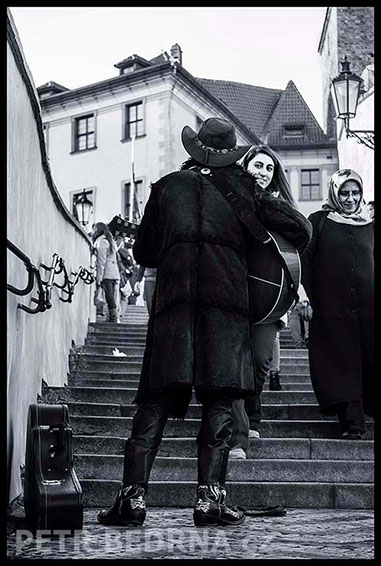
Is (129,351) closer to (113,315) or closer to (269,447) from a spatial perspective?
(113,315)

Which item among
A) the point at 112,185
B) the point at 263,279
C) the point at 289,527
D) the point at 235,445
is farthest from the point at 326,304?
the point at 112,185

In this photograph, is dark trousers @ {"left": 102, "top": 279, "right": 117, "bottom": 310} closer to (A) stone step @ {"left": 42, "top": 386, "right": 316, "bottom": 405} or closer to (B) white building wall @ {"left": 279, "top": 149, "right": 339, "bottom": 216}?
(A) stone step @ {"left": 42, "top": 386, "right": 316, "bottom": 405}

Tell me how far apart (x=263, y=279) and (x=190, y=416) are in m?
2.38

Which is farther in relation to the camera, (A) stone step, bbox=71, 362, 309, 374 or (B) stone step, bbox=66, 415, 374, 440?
(A) stone step, bbox=71, 362, 309, 374

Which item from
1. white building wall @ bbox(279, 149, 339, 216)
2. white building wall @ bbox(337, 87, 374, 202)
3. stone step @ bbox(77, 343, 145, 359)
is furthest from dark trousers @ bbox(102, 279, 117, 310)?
white building wall @ bbox(279, 149, 339, 216)

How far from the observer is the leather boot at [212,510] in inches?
166

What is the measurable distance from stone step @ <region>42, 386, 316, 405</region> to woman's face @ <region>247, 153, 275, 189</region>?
7.20 feet

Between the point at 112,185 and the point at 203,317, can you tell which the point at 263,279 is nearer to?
the point at 203,317

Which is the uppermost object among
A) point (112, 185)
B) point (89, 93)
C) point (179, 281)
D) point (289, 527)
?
point (89, 93)

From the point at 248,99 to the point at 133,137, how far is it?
583 inches

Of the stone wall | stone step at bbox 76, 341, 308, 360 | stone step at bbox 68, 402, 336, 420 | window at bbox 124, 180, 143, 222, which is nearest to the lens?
the stone wall

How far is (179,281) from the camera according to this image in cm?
441

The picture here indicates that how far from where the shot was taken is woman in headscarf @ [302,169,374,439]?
610 cm

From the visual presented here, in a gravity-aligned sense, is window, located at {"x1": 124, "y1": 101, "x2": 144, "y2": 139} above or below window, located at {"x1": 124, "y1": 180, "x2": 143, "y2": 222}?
above
